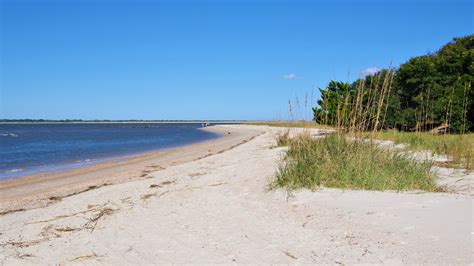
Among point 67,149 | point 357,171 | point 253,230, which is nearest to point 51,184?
point 253,230

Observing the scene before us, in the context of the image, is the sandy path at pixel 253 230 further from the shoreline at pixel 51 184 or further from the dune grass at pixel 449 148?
the dune grass at pixel 449 148

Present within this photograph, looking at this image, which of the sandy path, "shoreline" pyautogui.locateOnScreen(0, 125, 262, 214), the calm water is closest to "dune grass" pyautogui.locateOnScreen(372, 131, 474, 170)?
the sandy path

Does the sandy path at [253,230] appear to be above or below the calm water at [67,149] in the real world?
above

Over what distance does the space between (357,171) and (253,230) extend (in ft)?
7.30

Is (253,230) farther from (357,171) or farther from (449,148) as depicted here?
(449,148)

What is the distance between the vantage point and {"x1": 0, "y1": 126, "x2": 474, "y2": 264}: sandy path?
335cm

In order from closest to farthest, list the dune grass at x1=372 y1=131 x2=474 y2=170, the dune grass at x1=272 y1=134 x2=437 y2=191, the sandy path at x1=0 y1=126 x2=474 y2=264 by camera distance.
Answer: the sandy path at x1=0 y1=126 x2=474 y2=264 < the dune grass at x1=272 y1=134 x2=437 y2=191 < the dune grass at x1=372 y1=131 x2=474 y2=170

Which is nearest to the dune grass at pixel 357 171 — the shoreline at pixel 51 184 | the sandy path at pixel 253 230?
the sandy path at pixel 253 230

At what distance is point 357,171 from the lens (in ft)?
18.2

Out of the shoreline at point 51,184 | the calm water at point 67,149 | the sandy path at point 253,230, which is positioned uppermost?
the sandy path at point 253,230

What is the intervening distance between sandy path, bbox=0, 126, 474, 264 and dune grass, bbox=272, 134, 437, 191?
288 millimetres

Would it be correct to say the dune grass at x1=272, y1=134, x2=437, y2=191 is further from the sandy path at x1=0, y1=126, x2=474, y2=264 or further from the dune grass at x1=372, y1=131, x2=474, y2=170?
the dune grass at x1=372, y1=131, x2=474, y2=170

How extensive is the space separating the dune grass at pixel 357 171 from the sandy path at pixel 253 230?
0.94 ft

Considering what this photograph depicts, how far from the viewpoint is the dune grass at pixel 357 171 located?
5.34m
